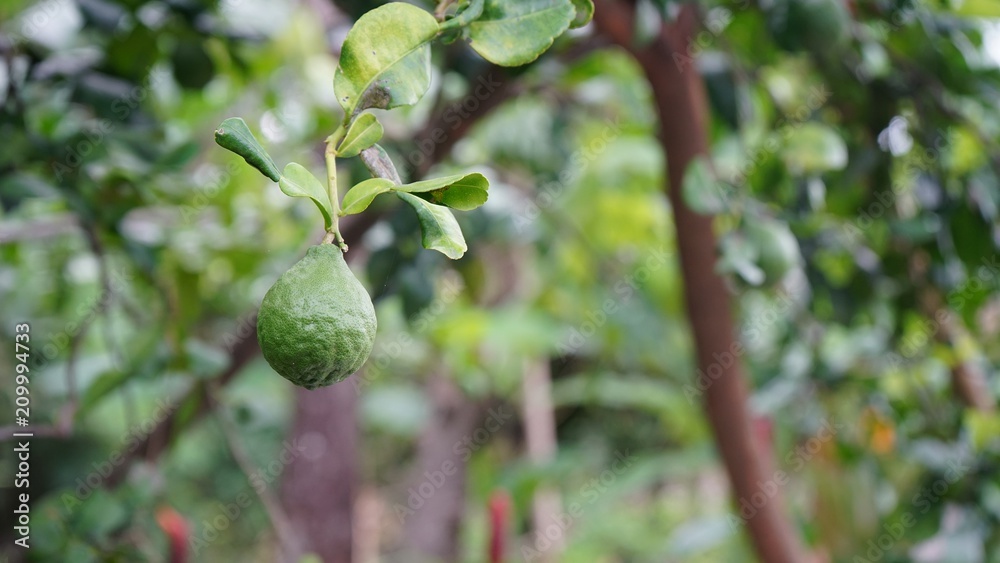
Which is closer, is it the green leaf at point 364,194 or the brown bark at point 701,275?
the green leaf at point 364,194

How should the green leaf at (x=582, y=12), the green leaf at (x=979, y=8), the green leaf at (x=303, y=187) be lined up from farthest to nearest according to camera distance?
the green leaf at (x=979, y=8)
the green leaf at (x=582, y=12)
the green leaf at (x=303, y=187)

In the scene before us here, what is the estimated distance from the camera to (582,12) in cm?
38

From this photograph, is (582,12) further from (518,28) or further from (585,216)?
(585,216)

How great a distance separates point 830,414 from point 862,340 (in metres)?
0.14

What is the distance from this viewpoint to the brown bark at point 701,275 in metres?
0.77

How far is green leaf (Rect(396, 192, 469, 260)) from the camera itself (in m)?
0.28

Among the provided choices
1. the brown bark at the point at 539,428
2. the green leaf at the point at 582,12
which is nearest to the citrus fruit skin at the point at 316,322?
the green leaf at the point at 582,12

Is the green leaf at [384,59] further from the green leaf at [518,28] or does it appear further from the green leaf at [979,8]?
the green leaf at [979,8]

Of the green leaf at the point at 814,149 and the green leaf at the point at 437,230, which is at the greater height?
the green leaf at the point at 437,230

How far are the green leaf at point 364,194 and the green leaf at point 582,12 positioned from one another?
0.14 meters

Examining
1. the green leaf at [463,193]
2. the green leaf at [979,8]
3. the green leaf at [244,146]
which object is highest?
the green leaf at [244,146]

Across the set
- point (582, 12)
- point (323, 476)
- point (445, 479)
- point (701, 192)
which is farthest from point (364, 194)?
point (445, 479)

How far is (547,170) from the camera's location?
1.10 metres

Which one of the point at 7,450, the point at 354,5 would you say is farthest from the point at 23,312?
the point at 354,5
